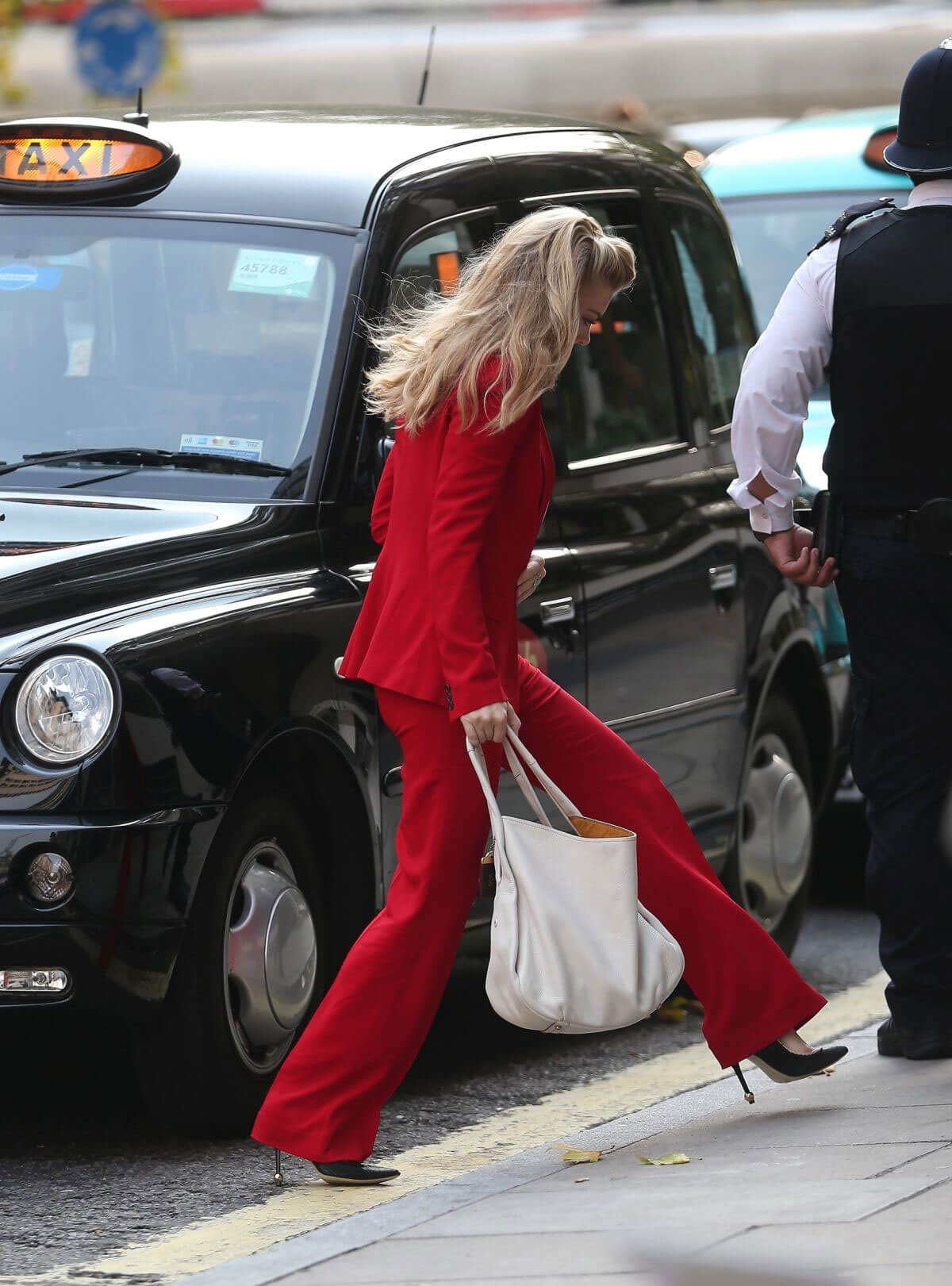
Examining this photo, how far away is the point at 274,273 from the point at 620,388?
1.14m

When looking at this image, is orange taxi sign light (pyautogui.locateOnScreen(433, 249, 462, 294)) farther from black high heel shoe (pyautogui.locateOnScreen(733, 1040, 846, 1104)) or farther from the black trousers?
black high heel shoe (pyautogui.locateOnScreen(733, 1040, 846, 1104))

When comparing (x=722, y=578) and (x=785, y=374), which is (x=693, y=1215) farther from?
(x=722, y=578)

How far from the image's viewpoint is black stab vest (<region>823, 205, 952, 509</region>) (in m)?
4.94

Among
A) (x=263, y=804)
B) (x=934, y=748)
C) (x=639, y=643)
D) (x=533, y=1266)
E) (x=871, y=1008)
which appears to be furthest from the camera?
(x=871, y=1008)

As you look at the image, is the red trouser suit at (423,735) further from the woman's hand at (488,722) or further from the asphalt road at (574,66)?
the asphalt road at (574,66)

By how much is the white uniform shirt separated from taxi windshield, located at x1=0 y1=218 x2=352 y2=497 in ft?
2.95

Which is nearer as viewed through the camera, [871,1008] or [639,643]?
[639,643]

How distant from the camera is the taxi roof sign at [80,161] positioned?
557cm

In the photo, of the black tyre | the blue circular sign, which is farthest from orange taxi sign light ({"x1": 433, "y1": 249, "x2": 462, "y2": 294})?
the blue circular sign

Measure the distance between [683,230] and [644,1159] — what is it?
9.93 ft

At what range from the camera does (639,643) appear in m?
5.98

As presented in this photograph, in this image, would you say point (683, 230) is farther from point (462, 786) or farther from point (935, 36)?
point (935, 36)

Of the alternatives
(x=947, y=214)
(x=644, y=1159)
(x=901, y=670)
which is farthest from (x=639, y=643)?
(x=644, y=1159)

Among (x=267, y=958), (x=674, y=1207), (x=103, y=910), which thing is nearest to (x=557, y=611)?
(x=267, y=958)
